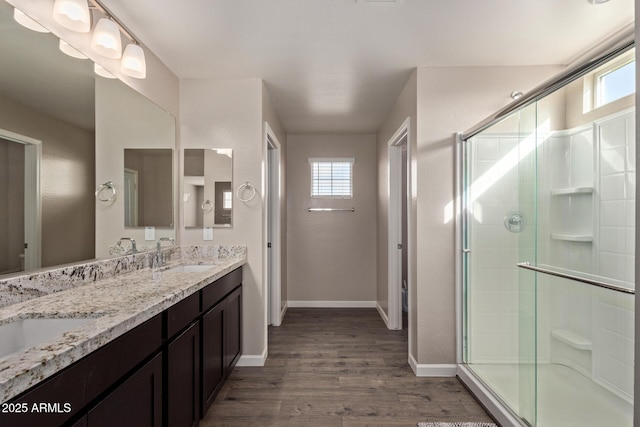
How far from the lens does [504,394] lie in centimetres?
216

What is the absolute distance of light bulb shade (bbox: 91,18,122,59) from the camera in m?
1.81

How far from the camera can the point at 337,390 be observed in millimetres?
2465

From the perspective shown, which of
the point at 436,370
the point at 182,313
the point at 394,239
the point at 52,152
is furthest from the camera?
the point at 394,239

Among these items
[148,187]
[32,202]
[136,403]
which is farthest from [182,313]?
[148,187]

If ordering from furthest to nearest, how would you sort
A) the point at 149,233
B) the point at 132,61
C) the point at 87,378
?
the point at 149,233
the point at 132,61
the point at 87,378

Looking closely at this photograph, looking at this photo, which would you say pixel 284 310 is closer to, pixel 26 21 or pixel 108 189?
pixel 108 189

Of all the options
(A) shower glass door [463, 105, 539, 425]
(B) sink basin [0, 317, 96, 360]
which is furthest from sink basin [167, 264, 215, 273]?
(A) shower glass door [463, 105, 539, 425]

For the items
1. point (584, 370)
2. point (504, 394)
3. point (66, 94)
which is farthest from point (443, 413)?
point (66, 94)

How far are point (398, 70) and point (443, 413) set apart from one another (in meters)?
2.48

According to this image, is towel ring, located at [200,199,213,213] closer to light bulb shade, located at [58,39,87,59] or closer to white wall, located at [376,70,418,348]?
light bulb shade, located at [58,39,87,59]

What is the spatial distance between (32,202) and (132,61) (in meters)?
1.04

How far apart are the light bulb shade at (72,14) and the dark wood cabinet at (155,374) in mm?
1434

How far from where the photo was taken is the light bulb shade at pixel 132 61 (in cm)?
204

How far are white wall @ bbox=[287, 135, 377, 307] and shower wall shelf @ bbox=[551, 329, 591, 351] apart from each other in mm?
2924
